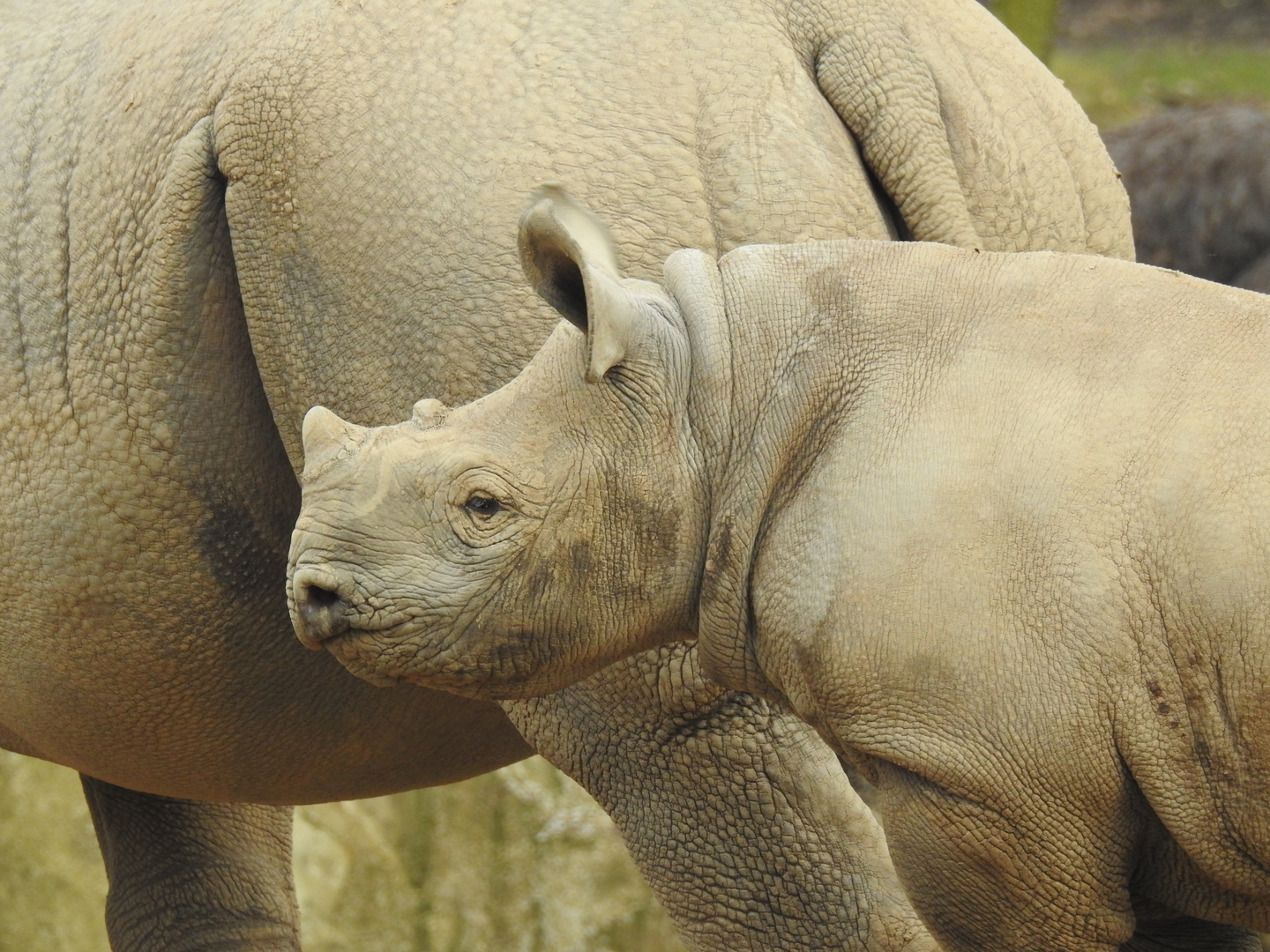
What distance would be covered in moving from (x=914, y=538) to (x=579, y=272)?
46 cm

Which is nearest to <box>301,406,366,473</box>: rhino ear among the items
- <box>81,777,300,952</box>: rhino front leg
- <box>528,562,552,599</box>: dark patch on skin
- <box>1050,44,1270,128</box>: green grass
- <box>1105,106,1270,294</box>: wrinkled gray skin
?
<box>528,562,552,599</box>: dark patch on skin

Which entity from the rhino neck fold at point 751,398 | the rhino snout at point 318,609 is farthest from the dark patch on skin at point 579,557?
the rhino snout at point 318,609

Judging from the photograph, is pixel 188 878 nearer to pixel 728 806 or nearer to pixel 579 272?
pixel 728 806

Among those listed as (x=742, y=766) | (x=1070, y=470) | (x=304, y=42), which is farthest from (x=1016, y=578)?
(x=304, y=42)

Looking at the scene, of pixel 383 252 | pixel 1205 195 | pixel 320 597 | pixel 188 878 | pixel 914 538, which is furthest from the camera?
pixel 1205 195

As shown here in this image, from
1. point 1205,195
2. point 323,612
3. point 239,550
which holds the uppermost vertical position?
point 323,612

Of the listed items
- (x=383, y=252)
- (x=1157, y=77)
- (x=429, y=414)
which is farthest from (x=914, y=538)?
(x=1157, y=77)

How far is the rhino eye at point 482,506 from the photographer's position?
2006mm

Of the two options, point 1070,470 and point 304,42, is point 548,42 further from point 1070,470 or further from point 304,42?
point 1070,470

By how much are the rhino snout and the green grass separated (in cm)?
1044

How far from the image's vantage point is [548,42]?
250 centimetres

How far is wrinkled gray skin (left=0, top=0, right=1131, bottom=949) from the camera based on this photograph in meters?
2.43

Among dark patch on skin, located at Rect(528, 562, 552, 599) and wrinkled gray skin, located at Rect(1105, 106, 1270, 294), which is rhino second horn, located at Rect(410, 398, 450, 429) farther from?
wrinkled gray skin, located at Rect(1105, 106, 1270, 294)

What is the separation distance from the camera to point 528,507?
2.02m
